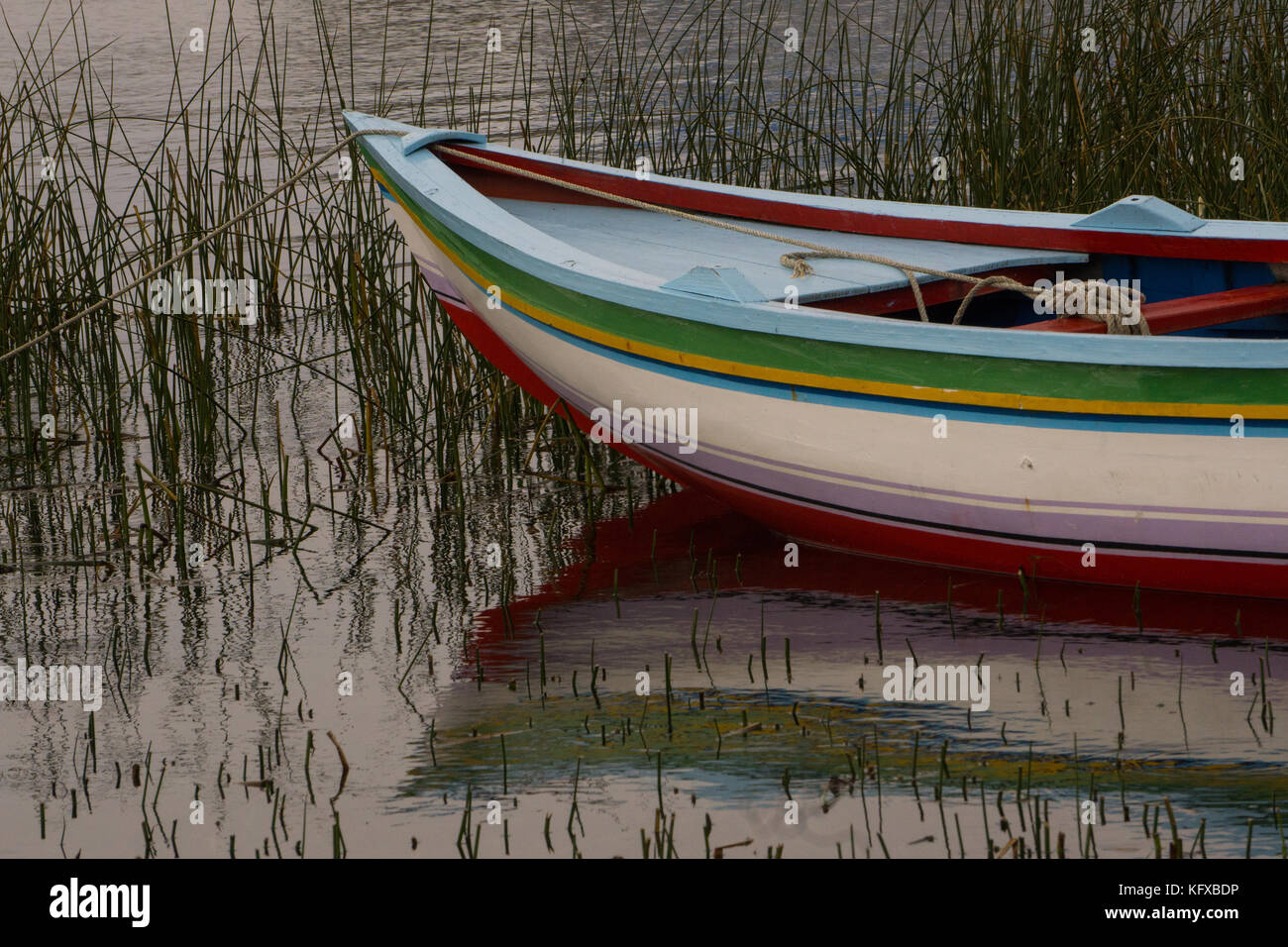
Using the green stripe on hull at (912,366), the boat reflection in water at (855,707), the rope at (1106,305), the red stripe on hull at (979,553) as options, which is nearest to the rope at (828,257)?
the rope at (1106,305)

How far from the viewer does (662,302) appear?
13.1ft

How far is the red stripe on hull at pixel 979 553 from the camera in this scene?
379 centimetres

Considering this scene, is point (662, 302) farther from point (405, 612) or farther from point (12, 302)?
point (12, 302)

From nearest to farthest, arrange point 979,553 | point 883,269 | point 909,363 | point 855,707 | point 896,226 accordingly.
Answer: point 855,707 < point 909,363 < point 979,553 < point 883,269 < point 896,226

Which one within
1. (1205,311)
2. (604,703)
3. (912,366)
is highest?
(1205,311)

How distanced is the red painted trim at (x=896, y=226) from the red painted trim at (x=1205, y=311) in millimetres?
133

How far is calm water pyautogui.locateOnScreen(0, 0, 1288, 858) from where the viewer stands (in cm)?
298

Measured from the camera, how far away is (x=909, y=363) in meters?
3.73

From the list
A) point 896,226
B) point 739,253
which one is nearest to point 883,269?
point 896,226

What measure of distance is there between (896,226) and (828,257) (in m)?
0.32

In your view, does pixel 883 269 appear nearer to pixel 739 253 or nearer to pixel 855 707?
pixel 739 253

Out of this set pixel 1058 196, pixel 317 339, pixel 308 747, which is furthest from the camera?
pixel 317 339

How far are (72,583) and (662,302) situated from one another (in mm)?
1654

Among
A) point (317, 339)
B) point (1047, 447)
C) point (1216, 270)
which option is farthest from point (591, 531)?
point (317, 339)
